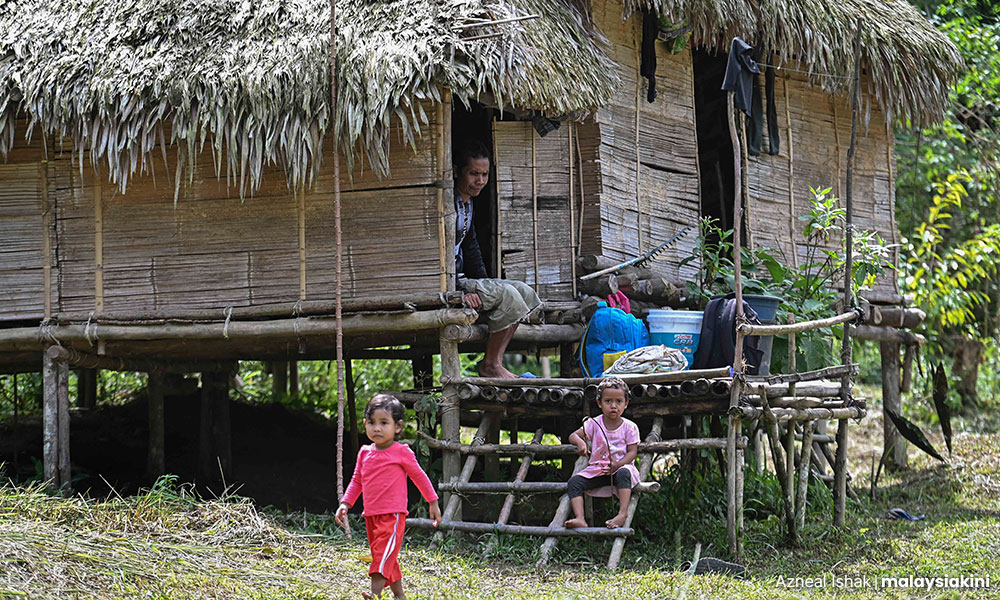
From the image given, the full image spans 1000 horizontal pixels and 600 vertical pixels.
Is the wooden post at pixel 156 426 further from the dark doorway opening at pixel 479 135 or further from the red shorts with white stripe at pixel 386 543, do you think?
the red shorts with white stripe at pixel 386 543

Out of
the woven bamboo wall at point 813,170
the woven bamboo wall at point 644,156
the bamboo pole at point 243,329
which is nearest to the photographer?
→ the bamboo pole at point 243,329

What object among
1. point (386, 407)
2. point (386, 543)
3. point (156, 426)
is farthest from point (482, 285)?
point (156, 426)

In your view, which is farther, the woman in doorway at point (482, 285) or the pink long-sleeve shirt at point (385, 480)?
the woman in doorway at point (482, 285)

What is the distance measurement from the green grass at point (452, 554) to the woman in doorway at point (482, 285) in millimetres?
1247

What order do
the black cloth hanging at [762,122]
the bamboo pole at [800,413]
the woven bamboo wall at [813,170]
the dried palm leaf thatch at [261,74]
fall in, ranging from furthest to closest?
the woven bamboo wall at [813,170] → the black cloth hanging at [762,122] → the dried palm leaf thatch at [261,74] → the bamboo pole at [800,413]

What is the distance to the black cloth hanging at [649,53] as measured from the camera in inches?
328

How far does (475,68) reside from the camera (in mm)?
6457

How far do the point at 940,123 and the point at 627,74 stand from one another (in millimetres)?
3206

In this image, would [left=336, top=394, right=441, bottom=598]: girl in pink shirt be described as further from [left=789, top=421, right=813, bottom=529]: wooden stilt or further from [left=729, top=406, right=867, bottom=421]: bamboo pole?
[left=789, top=421, right=813, bottom=529]: wooden stilt

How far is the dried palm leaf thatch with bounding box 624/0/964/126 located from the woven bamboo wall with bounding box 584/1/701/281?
0.34 meters

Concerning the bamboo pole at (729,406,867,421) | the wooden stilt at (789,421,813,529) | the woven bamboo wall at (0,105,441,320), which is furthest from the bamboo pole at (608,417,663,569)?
the woven bamboo wall at (0,105,441,320)

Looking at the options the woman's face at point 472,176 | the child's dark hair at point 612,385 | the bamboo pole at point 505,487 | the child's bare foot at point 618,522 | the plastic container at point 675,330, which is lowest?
the child's bare foot at point 618,522

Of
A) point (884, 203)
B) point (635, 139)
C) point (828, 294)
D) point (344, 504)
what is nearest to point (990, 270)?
point (884, 203)

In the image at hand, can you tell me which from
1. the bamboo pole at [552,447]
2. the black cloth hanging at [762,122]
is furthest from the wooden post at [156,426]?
the black cloth hanging at [762,122]
